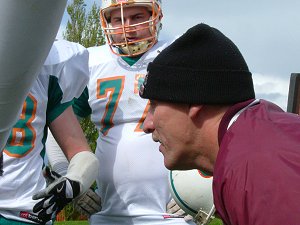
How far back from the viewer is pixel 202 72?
1.92m

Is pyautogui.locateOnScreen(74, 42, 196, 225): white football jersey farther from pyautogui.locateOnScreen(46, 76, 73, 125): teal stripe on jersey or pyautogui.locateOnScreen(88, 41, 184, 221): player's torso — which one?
pyautogui.locateOnScreen(46, 76, 73, 125): teal stripe on jersey

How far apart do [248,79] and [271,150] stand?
1.91 feet

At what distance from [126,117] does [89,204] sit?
528mm

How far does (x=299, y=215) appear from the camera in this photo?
51.9 inches

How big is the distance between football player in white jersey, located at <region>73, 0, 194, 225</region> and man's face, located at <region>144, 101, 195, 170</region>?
1411mm

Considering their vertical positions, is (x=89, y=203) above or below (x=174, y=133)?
below

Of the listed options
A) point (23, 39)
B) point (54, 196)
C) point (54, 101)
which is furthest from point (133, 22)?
point (23, 39)

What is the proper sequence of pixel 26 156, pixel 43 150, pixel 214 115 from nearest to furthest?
pixel 214 115
pixel 26 156
pixel 43 150

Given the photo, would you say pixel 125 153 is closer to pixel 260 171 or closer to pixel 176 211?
pixel 176 211

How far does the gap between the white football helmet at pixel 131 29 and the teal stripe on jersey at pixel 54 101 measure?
72cm

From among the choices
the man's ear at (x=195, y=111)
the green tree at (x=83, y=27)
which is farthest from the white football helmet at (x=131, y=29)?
the green tree at (x=83, y=27)

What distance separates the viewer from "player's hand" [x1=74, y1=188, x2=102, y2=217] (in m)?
3.36

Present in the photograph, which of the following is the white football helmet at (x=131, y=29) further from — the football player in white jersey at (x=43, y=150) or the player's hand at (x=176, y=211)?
the player's hand at (x=176, y=211)

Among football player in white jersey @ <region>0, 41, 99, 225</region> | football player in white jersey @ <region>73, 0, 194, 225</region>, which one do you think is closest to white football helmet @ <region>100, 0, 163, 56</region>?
football player in white jersey @ <region>73, 0, 194, 225</region>
